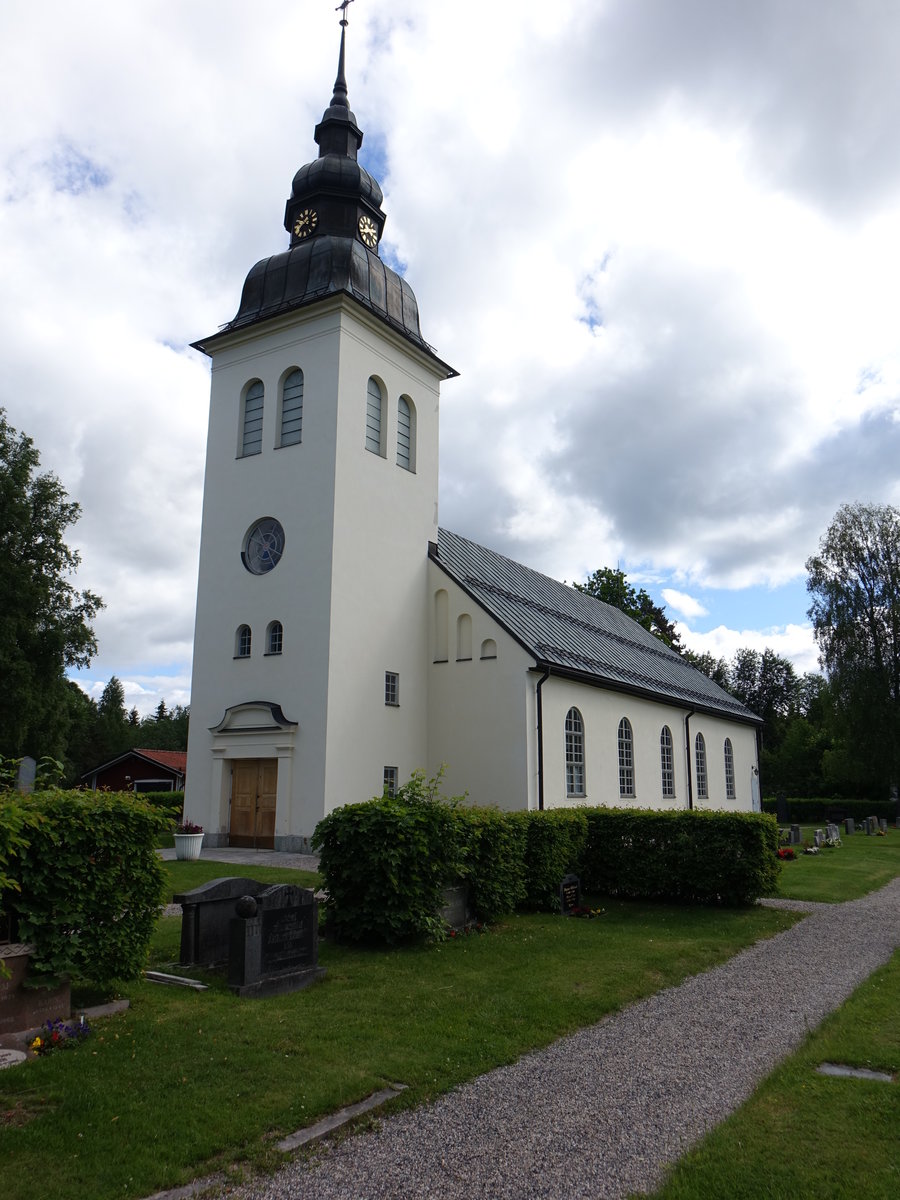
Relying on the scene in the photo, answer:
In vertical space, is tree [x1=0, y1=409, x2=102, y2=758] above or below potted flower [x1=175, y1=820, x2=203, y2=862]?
above

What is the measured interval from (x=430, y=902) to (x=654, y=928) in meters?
3.75

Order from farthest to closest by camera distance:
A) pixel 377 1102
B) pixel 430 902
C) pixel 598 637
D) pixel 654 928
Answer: pixel 598 637, pixel 654 928, pixel 430 902, pixel 377 1102

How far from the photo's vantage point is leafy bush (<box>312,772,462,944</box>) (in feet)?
33.5

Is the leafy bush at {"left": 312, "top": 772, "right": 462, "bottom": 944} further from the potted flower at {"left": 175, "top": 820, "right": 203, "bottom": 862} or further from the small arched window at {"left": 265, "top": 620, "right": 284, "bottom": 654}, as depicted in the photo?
the small arched window at {"left": 265, "top": 620, "right": 284, "bottom": 654}

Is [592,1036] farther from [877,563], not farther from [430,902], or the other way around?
[877,563]

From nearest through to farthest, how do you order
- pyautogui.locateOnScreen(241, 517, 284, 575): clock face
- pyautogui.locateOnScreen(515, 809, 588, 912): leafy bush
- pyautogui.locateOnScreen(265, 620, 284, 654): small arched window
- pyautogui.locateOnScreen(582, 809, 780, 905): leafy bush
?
1. pyautogui.locateOnScreen(515, 809, 588, 912): leafy bush
2. pyautogui.locateOnScreen(582, 809, 780, 905): leafy bush
3. pyautogui.locateOnScreen(265, 620, 284, 654): small arched window
4. pyautogui.locateOnScreen(241, 517, 284, 575): clock face

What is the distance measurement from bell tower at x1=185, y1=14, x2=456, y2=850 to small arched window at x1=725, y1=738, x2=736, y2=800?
17112 millimetres

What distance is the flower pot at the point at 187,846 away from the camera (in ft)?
61.6

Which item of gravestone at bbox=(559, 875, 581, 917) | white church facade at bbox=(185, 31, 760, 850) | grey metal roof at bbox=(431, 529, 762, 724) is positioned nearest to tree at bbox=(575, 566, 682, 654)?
grey metal roof at bbox=(431, 529, 762, 724)

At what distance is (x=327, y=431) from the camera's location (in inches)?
874

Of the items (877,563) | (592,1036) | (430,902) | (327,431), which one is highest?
(877,563)

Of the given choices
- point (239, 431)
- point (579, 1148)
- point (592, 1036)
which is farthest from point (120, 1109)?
point (239, 431)

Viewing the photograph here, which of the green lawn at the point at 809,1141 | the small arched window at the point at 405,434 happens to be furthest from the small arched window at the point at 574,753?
the green lawn at the point at 809,1141

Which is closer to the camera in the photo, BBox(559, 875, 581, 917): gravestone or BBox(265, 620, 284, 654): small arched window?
BBox(559, 875, 581, 917): gravestone
